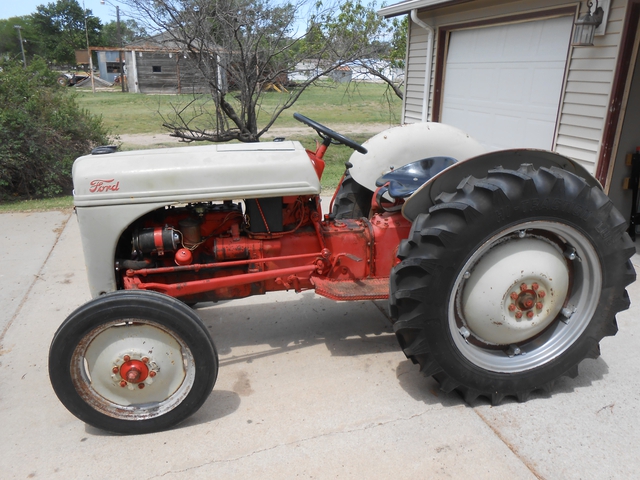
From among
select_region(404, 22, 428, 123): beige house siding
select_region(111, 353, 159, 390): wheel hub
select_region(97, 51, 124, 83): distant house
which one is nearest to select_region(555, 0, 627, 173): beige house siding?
select_region(404, 22, 428, 123): beige house siding

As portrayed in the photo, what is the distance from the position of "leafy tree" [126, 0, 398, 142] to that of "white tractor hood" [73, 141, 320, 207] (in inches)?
229

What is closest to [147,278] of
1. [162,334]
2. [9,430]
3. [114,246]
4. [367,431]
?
[114,246]

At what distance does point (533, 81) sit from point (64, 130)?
6.70m

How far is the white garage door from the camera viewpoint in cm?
582

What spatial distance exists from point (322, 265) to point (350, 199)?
3.11ft

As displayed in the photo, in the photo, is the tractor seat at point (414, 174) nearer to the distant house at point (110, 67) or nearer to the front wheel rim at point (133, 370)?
the front wheel rim at point (133, 370)

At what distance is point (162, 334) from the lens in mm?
2373

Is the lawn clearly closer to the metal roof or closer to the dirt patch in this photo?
the dirt patch

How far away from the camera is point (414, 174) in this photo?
3.18m

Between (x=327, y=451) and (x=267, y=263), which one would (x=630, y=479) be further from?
(x=267, y=263)

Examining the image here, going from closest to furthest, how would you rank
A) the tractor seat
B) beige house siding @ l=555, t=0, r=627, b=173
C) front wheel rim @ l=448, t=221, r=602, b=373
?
front wheel rim @ l=448, t=221, r=602, b=373 → the tractor seat → beige house siding @ l=555, t=0, r=627, b=173

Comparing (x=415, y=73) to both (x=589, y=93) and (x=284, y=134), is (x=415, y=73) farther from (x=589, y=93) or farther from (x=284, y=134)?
(x=284, y=134)

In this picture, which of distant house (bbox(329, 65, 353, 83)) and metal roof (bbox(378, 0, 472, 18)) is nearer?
metal roof (bbox(378, 0, 472, 18))

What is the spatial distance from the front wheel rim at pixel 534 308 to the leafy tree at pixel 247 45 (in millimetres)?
6602
